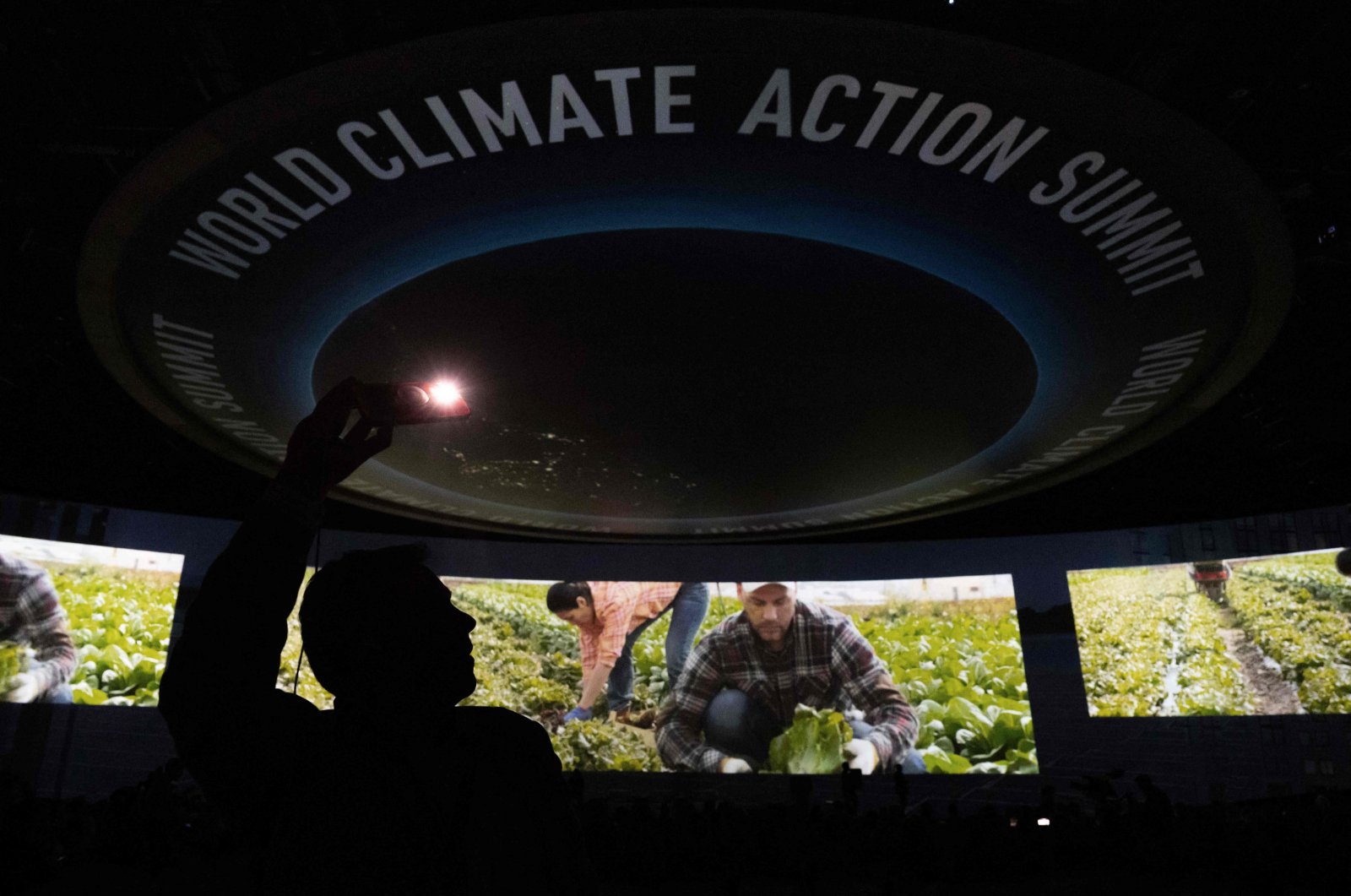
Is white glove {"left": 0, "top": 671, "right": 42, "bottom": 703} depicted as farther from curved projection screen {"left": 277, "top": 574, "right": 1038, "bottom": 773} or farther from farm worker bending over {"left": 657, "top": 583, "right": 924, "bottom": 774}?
farm worker bending over {"left": 657, "top": 583, "right": 924, "bottom": 774}

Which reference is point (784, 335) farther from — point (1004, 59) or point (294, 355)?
point (294, 355)

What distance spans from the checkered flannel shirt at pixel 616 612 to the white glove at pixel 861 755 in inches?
191

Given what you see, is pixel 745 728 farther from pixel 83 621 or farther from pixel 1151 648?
pixel 83 621

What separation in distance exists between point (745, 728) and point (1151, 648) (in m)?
8.53

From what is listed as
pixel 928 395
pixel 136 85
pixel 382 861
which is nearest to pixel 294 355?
pixel 136 85

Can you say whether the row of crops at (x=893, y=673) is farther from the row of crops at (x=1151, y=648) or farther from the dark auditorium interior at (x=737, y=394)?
the row of crops at (x=1151, y=648)

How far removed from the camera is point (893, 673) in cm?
1844

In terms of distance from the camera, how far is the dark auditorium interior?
19.2ft

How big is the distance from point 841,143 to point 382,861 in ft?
19.6

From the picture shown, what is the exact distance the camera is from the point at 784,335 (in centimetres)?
890

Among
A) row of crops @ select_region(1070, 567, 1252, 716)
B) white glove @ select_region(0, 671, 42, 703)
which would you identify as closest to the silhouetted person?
white glove @ select_region(0, 671, 42, 703)

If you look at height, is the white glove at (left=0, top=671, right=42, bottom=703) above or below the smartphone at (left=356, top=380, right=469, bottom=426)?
below

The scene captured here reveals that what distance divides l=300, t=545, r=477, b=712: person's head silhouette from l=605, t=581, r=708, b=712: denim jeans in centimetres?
1778

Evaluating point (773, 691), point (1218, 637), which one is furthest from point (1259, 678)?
point (773, 691)
